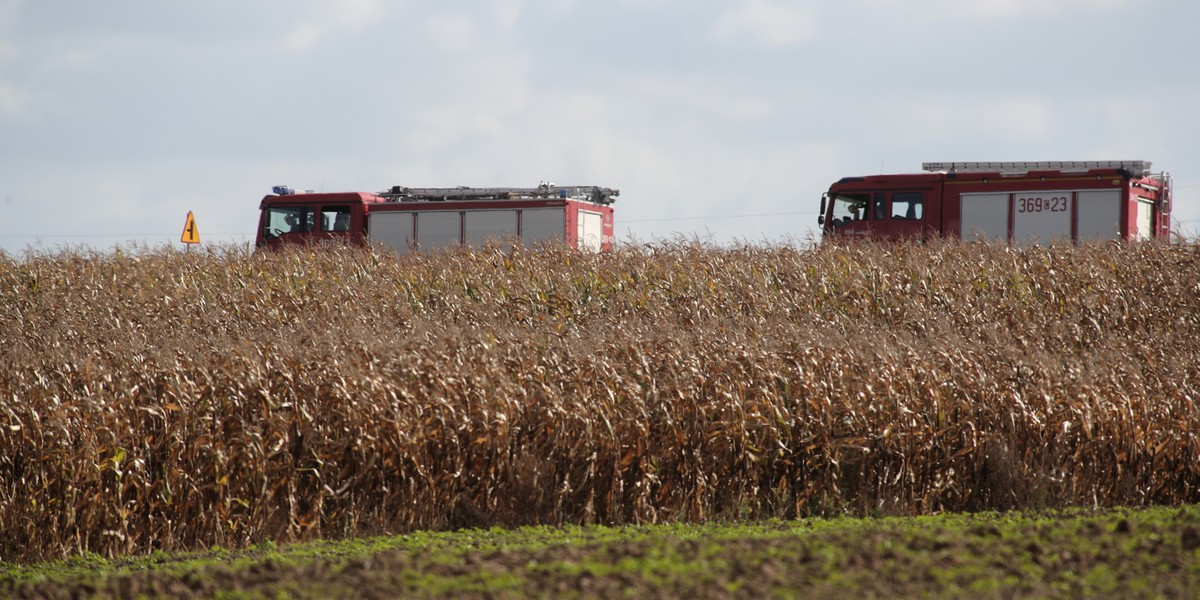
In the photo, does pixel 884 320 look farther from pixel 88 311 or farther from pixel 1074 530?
pixel 88 311

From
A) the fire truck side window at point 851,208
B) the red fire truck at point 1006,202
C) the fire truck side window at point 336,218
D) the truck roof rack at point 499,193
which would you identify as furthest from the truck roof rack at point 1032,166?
the fire truck side window at point 336,218

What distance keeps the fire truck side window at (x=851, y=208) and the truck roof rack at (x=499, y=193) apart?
5444 mm

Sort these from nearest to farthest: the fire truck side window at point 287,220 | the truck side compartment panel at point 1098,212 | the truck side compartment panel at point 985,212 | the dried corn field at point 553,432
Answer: the dried corn field at point 553,432 → the truck side compartment panel at point 1098,212 → the truck side compartment panel at point 985,212 → the fire truck side window at point 287,220

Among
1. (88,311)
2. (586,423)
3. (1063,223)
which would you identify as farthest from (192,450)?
(1063,223)

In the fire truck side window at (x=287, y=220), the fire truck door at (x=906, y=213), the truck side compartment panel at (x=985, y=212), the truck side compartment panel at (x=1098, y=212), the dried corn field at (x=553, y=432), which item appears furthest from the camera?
the fire truck side window at (x=287, y=220)

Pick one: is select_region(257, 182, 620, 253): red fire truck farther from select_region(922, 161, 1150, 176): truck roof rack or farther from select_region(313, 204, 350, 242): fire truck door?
select_region(922, 161, 1150, 176): truck roof rack

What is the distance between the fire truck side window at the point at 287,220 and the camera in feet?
85.8

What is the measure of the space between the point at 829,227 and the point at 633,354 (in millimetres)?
14392

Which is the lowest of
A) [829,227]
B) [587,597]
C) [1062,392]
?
[587,597]

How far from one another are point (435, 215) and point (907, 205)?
10.6m

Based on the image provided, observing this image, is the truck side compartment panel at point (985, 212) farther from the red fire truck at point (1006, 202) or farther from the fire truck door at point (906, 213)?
the fire truck door at point (906, 213)

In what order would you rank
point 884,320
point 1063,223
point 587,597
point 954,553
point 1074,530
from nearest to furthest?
point 587,597 → point 954,553 → point 1074,530 → point 884,320 → point 1063,223

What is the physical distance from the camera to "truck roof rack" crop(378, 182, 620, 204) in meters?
25.4

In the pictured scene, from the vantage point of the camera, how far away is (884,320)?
14.5m
